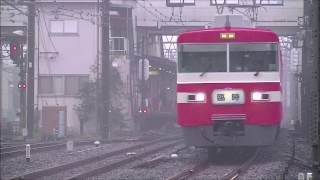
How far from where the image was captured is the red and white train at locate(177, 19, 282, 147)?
1359 cm

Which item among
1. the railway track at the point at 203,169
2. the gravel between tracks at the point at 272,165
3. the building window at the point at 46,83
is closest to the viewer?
the railway track at the point at 203,169

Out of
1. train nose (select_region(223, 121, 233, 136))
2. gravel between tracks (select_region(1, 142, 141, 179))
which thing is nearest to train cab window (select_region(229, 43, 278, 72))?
train nose (select_region(223, 121, 233, 136))

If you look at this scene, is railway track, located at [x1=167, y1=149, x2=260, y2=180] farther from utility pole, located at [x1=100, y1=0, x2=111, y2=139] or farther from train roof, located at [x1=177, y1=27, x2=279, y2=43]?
utility pole, located at [x1=100, y1=0, x2=111, y2=139]

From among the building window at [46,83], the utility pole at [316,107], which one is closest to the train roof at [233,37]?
the utility pole at [316,107]

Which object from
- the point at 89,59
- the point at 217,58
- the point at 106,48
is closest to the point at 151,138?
the point at 106,48

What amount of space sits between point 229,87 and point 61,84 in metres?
21.6

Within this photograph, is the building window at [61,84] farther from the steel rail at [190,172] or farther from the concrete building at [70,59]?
the steel rail at [190,172]

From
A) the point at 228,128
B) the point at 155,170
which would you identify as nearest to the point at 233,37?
the point at 228,128

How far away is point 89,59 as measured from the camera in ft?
110

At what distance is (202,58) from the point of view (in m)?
→ 14.0

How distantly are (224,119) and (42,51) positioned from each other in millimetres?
21499

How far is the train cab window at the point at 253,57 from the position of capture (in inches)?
543

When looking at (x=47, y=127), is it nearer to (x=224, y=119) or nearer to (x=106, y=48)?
(x=106, y=48)

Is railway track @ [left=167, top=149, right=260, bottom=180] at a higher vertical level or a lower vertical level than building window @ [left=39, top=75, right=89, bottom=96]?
lower
